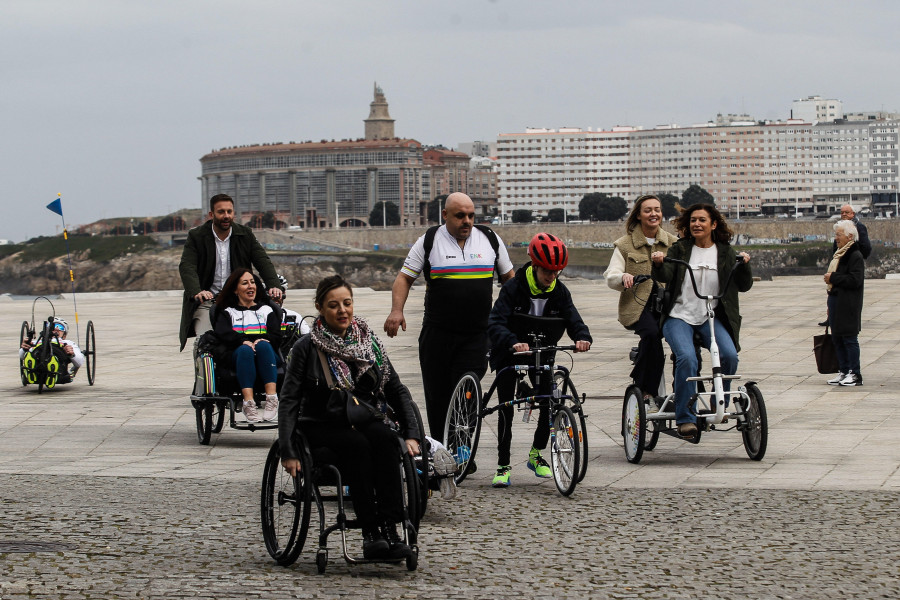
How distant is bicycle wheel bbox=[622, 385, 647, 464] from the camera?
323 inches

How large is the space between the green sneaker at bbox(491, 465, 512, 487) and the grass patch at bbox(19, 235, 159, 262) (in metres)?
170

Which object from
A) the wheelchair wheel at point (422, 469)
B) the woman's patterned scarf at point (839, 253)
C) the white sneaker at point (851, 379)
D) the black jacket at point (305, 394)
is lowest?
the white sneaker at point (851, 379)

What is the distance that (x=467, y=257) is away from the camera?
7.89 meters

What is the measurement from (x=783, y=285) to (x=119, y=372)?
2512cm

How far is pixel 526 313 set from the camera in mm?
7785

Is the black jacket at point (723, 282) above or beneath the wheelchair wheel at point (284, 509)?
above

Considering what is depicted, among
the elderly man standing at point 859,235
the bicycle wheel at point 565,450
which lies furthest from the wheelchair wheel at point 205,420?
the elderly man standing at point 859,235

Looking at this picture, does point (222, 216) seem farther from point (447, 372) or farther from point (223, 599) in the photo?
point (223, 599)

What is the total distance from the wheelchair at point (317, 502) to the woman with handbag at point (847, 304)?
807 centimetres

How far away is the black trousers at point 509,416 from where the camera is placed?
7633 millimetres

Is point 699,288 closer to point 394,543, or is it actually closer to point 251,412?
point 251,412

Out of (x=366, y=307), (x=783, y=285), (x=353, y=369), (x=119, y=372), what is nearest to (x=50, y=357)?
(x=119, y=372)

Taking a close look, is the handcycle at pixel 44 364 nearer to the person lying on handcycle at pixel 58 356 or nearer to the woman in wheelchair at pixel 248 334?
the person lying on handcycle at pixel 58 356

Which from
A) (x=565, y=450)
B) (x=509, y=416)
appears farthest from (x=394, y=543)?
(x=509, y=416)
